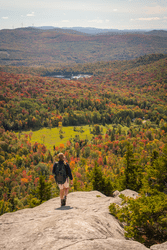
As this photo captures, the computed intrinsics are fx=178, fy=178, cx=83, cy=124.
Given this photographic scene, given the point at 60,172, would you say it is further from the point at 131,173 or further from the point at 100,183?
the point at 100,183

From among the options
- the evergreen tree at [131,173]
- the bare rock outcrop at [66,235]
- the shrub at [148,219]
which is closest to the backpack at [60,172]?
the bare rock outcrop at [66,235]

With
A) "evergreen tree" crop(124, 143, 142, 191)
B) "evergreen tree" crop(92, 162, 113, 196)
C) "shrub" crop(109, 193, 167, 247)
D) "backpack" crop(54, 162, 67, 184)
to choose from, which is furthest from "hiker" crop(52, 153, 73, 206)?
"evergreen tree" crop(92, 162, 113, 196)

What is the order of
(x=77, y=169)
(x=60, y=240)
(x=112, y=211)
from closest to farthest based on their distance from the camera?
1. (x=60, y=240)
2. (x=112, y=211)
3. (x=77, y=169)

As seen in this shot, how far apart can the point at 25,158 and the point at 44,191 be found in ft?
511

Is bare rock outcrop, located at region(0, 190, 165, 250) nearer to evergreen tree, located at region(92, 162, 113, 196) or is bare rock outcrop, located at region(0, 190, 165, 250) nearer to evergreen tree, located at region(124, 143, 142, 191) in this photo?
evergreen tree, located at region(124, 143, 142, 191)

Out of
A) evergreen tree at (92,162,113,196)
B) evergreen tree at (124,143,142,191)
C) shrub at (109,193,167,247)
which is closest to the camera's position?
shrub at (109,193,167,247)

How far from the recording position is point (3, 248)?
1162 centimetres

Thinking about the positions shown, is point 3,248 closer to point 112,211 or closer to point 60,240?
point 60,240

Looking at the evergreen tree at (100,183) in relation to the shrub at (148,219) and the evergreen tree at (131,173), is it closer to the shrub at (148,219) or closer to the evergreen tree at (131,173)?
the evergreen tree at (131,173)

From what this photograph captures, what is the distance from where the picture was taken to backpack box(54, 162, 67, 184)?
54.7 ft

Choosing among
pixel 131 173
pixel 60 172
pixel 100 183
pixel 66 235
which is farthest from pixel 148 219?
pixel 100 183

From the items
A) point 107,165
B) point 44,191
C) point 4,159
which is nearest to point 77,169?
point 107,165

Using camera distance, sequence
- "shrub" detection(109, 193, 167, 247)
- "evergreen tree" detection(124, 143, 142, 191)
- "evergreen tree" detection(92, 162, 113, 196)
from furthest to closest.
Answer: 1. "evergreen tree" detection(92, 162, 113, 196)
2. "evergreen tree" detection(124, 143, 142, 191)
3. "shrub" detection(109, 193, 167, 247)

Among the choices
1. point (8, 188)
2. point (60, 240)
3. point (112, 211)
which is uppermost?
point (60, 240)
